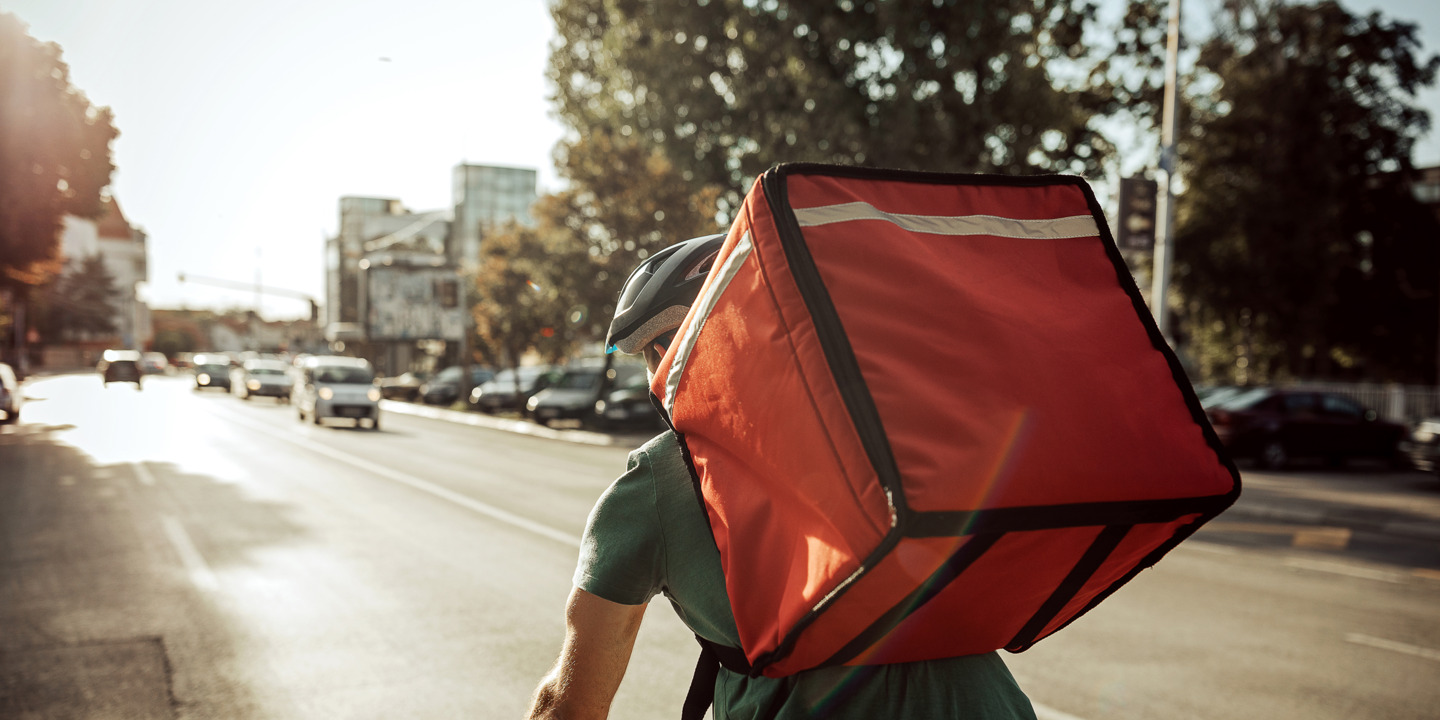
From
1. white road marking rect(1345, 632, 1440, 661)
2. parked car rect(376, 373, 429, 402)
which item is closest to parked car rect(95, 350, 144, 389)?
parked car rect(376, 373, 429, 402)

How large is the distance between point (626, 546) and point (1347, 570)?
9758mm

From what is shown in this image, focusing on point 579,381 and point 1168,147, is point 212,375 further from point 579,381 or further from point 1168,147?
point 1168,147

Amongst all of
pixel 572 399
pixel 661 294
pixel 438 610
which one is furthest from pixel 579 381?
pixel 661 294

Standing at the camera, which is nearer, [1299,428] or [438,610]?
[438,610]

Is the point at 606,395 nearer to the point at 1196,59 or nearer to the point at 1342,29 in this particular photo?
the point at 1196,59

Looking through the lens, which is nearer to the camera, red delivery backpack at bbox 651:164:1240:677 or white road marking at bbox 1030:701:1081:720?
red delivery backpack at bbox 651:164:1240:677

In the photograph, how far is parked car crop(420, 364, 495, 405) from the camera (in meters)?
41.3

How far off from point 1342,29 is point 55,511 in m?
32.1

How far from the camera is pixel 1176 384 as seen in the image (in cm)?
122

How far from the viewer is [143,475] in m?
13.3

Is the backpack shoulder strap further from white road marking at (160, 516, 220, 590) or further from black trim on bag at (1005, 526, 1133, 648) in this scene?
white road marking at (160, 516, 220, 590)

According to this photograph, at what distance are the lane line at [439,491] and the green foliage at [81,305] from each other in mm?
83525

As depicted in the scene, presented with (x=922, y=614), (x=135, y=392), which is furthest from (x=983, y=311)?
(x=135, y=392)

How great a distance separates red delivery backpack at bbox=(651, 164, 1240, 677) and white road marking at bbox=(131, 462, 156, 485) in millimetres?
13525
